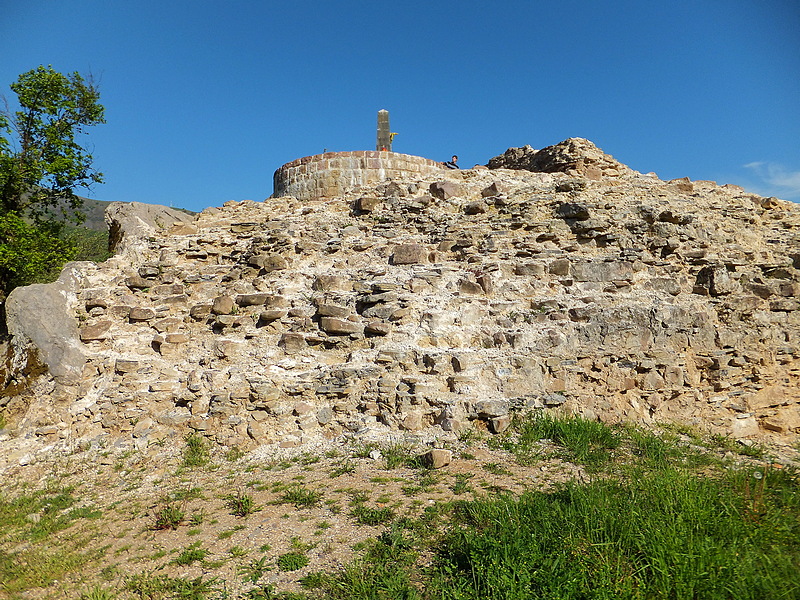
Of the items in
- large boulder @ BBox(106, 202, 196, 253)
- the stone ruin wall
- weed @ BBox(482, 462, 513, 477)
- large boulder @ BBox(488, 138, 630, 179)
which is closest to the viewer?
weed @ BBox(482, 462, 513, 477)

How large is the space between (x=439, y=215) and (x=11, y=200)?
46.5 ft

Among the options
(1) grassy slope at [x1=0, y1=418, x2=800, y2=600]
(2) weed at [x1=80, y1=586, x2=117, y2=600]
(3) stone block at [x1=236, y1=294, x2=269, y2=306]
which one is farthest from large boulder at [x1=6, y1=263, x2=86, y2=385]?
(2) weed at [x1=80, y1=586, x2=117, y2=600]

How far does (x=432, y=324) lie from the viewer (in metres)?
7.05

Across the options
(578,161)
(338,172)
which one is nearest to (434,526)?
(338,172)

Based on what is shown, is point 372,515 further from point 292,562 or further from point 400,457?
point 400,457

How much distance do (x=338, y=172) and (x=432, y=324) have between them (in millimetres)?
4773

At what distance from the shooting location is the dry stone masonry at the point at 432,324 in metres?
6.57

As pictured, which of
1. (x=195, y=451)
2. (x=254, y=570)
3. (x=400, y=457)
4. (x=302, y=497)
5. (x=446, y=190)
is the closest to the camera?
(x=254, y=570)

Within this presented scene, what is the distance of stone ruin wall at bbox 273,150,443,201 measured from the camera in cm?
1003

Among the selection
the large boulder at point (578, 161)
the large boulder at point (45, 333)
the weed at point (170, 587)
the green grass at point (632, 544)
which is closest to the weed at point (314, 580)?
the weed at point (170, 587)

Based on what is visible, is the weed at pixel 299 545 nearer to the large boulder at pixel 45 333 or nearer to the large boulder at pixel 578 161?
the large boulder at pixel 45 333

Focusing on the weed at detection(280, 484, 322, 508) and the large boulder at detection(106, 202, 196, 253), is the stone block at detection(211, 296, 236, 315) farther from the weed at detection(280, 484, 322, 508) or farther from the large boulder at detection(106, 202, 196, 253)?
the weed at detection(280, 484, 322, 508)

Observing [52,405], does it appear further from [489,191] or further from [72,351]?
[489,191]

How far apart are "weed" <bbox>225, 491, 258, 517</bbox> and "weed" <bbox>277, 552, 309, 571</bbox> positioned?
36.8 inches
